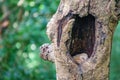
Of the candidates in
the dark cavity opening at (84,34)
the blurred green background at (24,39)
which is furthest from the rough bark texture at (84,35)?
the blurred green background at (24,39)

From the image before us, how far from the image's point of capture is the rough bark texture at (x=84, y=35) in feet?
3.34

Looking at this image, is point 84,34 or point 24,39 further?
point 24,39

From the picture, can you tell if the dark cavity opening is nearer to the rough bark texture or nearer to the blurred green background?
the rough bark texture

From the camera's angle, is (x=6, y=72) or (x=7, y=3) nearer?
(x=6, y=72)

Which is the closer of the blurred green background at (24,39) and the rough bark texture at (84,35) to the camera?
the rough bark texture at (84,35)

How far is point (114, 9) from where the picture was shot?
1026mm

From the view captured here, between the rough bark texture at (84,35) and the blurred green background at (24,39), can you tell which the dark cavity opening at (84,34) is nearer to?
the rough bark texture at (84,35)

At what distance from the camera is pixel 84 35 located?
3.46 feet

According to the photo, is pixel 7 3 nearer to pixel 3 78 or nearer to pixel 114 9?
pixel 3 78

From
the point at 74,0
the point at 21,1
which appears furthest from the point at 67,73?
the point at 21,1

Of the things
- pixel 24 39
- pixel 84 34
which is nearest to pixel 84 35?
pixel 84 34

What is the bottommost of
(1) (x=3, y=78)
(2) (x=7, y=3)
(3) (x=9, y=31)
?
(1) (x=3, y=78)

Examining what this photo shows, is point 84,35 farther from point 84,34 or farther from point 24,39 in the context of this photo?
point 24,39

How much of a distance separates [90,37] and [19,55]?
1558 mm
